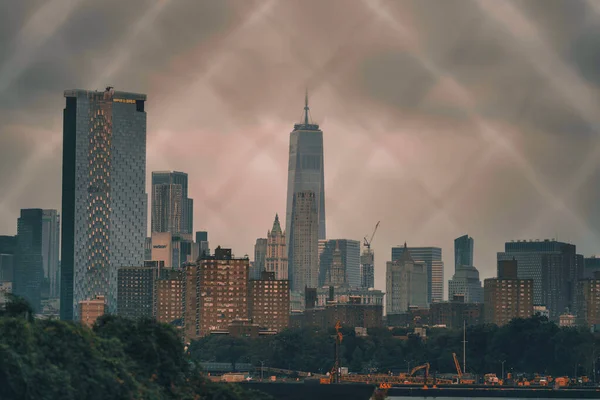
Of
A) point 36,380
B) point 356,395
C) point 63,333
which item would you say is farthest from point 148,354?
point 356,395

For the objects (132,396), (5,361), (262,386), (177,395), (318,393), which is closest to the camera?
(5,361)

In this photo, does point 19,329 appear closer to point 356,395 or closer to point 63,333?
point 63,333

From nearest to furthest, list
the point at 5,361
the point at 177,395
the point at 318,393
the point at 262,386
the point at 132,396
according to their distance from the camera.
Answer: the point at 5,361, the point at 132,396, the point at 177,395, the point at 318,393, the point at 262,386

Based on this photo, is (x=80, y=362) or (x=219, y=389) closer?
(x=80, y=362)

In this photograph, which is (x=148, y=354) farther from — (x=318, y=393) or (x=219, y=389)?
(x=318, y=393)

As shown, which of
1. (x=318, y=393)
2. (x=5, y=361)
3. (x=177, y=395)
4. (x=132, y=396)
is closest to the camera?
(x=5, y=361)

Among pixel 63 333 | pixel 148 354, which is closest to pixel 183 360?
pixel 148 354
